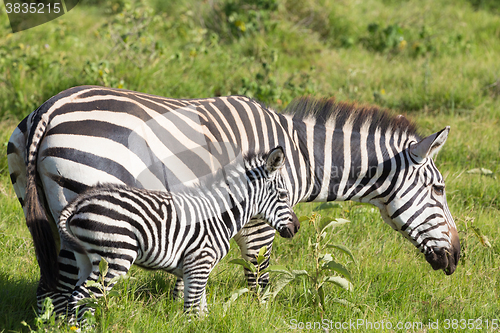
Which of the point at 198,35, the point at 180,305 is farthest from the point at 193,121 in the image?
the point at 198,35

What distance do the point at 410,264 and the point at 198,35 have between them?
5.58m

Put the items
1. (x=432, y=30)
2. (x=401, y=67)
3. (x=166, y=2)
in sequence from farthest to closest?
(x=166, y=2), (x=432, y=30), (x=401, y=67)

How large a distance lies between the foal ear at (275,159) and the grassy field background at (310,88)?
1002 millimetres

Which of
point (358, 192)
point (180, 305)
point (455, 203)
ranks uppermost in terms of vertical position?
point (358, 192)

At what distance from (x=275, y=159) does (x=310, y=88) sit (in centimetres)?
404

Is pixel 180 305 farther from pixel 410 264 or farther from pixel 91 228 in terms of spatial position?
pixel 410 264

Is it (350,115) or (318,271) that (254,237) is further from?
(350,115)

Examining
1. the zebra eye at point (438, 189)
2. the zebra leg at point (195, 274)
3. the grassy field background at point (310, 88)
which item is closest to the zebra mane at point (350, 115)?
the zebra eye at point (438, 189)

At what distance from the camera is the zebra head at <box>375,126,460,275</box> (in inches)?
155

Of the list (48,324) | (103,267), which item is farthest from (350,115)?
(48,324)

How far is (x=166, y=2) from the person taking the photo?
11.4m

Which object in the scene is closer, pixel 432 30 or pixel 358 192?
pixel 358 192

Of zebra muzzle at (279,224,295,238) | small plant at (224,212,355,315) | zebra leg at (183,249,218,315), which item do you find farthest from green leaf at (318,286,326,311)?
zebra leg at (183,249,218,315)

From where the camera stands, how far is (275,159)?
3260mm
